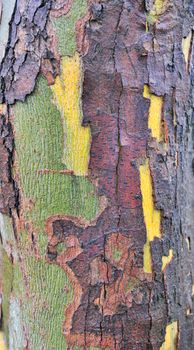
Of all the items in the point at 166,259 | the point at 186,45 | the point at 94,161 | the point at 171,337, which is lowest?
the point at 171,337

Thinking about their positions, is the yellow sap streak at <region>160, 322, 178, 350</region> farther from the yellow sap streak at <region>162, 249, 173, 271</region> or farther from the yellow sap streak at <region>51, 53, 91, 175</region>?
the yellow sap streak at <region>51, 53, 91, 175</region>

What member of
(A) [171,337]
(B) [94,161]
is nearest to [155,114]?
(B) [94,161]

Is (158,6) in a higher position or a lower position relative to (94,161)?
higher

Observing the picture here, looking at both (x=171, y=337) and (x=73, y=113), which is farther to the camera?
(x=171, y=337)

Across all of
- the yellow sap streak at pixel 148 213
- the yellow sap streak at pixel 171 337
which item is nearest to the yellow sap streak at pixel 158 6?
the yellow sap streak at pixel 148 213

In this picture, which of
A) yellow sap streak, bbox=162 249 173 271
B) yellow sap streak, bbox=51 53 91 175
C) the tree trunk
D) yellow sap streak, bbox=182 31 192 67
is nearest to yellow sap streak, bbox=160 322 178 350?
the tree trunk

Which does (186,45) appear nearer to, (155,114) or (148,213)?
(155,114)

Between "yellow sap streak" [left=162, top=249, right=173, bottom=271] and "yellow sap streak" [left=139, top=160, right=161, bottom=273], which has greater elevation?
"yellow sap streak" [left=139, top=160, right=161, bottom=273]
